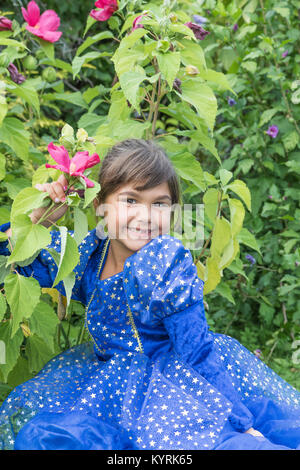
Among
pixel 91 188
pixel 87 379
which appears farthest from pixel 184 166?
pixel 87 379

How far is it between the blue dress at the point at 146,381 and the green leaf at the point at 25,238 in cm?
22

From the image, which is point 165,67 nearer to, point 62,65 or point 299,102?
point 62,65

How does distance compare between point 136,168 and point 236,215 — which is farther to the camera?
point 236,215

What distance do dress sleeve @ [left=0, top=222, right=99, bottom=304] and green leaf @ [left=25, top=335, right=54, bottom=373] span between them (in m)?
0.18

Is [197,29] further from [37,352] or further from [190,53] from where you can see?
[37,352]

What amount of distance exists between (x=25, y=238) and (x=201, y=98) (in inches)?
27.9

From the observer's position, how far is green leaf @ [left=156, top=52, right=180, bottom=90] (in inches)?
61.7

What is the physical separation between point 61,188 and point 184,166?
552mm

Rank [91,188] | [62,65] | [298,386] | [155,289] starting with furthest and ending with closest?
[298,386] → [62,65] → [155,289] → [91,188]

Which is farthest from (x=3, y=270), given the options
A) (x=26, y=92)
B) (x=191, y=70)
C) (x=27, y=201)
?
(x=191, y=70)

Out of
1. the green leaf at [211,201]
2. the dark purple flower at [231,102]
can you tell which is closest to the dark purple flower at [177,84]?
the green leaf at [211,201]

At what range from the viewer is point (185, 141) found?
9.89 ft

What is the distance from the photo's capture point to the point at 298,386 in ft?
7.70

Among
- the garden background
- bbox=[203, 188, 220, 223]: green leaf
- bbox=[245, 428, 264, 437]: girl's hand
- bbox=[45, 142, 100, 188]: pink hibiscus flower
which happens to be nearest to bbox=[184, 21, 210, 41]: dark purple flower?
the garden background
